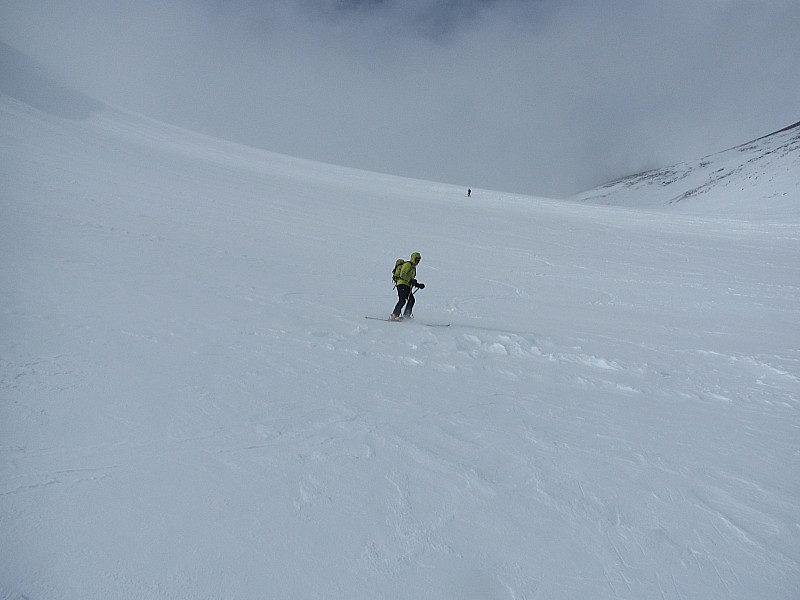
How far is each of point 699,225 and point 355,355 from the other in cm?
2821

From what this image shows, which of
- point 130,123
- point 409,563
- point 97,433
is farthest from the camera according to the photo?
point 130,123

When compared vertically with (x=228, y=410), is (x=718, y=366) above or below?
above

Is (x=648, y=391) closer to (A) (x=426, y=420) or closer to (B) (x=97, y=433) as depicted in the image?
(A) (x=426, y=420)

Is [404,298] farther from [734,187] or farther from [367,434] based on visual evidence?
[734,187]

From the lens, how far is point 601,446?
4445 mm

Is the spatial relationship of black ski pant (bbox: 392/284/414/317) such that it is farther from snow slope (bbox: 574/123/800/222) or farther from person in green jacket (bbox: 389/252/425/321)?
snow slope (bbox: 574/123/800/222)

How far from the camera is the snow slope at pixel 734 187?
1674 inches

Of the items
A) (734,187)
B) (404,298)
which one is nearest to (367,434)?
(404,298)

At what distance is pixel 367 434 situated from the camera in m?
4.25

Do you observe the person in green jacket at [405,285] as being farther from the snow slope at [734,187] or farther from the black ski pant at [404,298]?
the snow slope at [734,187]

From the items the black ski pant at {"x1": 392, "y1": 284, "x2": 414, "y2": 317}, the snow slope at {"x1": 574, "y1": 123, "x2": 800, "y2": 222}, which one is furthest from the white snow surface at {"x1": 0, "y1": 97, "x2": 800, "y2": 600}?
the snow slope at {"x1": 574, "y1": 123, "x2": 800, "y2": 222}

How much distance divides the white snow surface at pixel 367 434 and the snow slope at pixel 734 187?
31681mm

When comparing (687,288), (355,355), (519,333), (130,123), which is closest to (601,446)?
(355,355)

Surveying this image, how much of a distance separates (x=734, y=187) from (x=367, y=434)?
73421 mm
